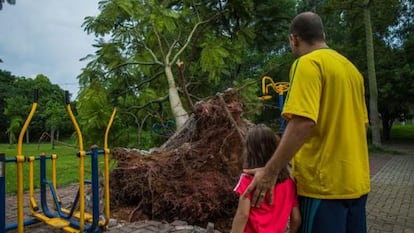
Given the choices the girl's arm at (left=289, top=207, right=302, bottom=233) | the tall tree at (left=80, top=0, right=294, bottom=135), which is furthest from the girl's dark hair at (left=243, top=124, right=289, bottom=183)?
the tall tree at (left=80, top=0, right=294, bottom=135)

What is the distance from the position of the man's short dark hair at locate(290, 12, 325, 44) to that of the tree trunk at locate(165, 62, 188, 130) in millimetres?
6487

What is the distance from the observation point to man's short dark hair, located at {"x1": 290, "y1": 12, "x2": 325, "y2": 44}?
5.64ft

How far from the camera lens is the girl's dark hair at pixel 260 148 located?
6.53 ft

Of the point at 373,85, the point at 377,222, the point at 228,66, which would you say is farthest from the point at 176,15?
the point at 373,85

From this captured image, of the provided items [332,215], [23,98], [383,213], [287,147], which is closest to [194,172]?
[383,213]

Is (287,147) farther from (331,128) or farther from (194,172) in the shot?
(194,172)

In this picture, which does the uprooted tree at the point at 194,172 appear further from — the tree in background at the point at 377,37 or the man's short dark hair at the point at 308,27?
the tree in background at the point at 377,37

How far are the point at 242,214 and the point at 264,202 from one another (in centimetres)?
14

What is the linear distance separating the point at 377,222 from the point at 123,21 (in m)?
7.32

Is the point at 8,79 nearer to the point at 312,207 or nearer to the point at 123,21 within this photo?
the point at 123,21

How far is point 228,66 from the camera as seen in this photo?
10.5m

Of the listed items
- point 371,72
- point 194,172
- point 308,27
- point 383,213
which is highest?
point 371,72

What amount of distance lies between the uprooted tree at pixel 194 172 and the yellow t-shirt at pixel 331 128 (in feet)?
9.46

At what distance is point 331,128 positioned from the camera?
168 cm
